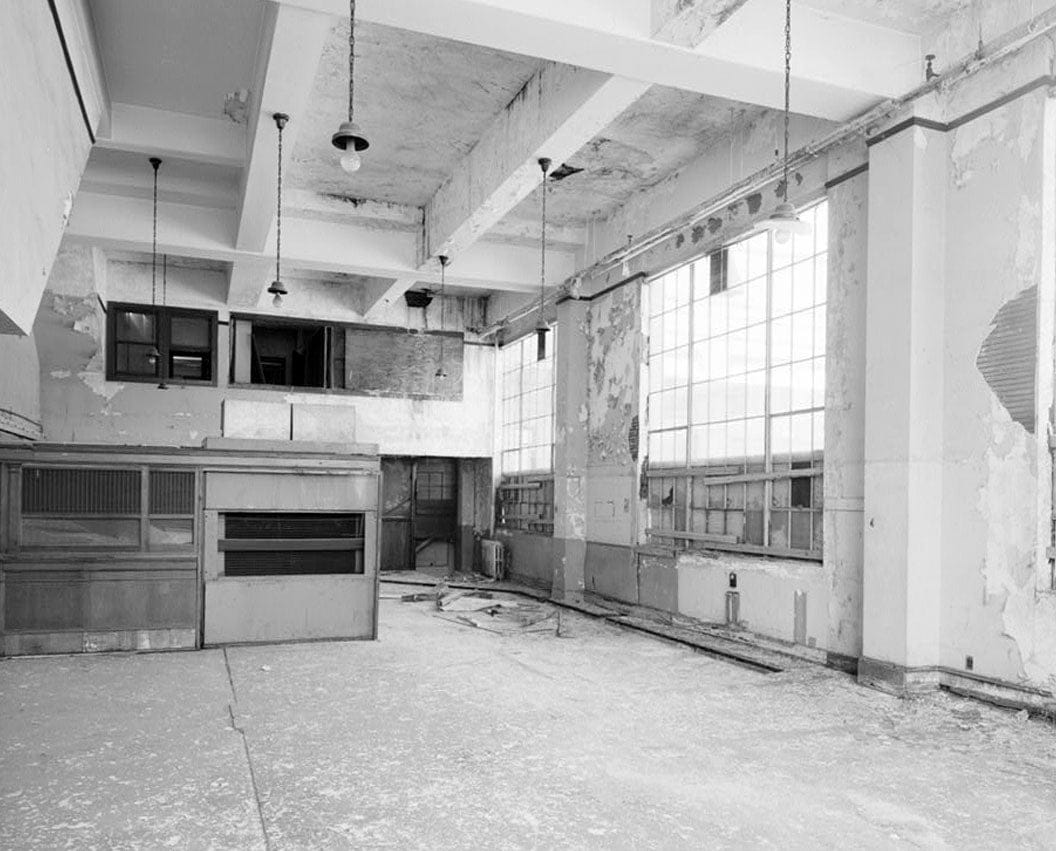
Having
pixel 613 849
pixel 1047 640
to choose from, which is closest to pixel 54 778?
pixel 613 849

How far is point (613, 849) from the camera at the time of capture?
10.6 ft

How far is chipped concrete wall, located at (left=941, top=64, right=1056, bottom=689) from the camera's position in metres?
5.22

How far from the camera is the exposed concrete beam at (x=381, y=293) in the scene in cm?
1162

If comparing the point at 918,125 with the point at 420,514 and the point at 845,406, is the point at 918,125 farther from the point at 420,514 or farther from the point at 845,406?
the point at 420,514

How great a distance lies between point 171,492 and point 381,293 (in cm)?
600

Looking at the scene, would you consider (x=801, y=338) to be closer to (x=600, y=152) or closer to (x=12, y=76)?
(x=600, y=152)

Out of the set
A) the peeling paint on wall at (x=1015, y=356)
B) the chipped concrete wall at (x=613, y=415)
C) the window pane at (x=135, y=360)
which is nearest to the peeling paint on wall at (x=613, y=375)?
the chipped concrete wall at (x=613, y=415)

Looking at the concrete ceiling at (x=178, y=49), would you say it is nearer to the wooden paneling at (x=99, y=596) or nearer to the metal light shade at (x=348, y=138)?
the metal light shade at (x=348, y=138)

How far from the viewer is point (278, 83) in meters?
5.84

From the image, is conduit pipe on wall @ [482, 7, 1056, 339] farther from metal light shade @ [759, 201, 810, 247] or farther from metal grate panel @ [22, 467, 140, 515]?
metal grate panel @ [22, 467, 140, 515]

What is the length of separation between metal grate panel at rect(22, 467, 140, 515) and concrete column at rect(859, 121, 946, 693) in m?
5.85

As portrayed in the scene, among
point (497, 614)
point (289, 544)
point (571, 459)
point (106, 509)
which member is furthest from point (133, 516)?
point (571, 459)

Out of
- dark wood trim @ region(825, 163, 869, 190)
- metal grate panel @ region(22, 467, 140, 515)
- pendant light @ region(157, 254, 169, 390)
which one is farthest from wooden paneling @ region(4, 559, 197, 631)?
dark wood trim @ region(825, 163, 869, 190)

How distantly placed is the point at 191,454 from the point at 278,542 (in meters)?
1.05
